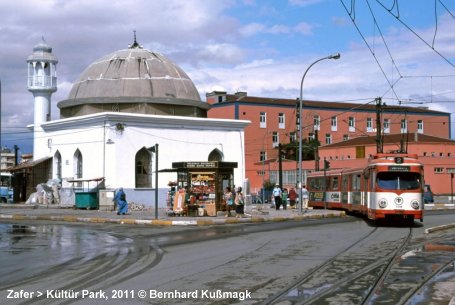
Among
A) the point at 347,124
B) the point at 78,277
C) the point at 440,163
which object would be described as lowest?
the point at 78,277

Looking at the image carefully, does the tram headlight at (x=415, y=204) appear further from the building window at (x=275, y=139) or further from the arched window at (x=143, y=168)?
the building window at (x=275, y=139)

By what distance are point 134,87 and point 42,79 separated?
1054cm

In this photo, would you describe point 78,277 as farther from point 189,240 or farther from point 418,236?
point 418,236

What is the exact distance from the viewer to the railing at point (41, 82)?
5219 cm

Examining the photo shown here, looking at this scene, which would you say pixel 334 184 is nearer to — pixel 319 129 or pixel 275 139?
pixel 275 139

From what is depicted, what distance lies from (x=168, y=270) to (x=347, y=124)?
89.4 metres

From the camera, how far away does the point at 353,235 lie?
66.6 feet

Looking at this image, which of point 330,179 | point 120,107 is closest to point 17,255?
point 330,179

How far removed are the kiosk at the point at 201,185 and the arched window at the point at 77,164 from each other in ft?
49.4

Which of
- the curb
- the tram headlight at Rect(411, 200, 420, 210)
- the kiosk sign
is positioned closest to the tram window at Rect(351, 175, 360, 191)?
the curb

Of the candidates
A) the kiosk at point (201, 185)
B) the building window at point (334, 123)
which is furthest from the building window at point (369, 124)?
the kiosk at point (201, 185)

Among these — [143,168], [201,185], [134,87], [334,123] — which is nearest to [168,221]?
[201,185]

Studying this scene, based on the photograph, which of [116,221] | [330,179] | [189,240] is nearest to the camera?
[189,240]

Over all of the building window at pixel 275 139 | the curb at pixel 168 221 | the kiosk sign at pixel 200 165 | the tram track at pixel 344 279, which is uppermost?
the building window at pixel 275 139
